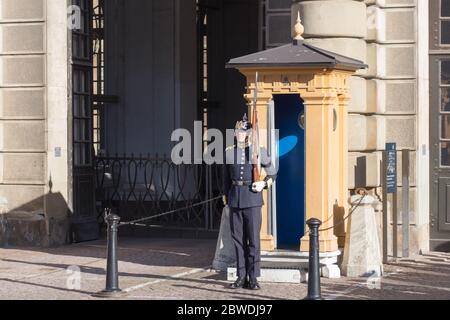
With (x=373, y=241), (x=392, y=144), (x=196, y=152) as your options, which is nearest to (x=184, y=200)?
(x=196, y=152)

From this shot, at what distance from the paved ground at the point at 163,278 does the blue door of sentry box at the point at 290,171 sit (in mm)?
1094

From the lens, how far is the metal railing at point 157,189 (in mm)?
20406

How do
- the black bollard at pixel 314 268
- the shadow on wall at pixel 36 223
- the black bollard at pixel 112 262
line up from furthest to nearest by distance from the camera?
the shadow on wall at pixel 36 223 < the black bollard at pixel 112 262 < the black bollard at pixel 314 268

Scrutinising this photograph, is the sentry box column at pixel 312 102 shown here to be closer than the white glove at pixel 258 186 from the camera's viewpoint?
No

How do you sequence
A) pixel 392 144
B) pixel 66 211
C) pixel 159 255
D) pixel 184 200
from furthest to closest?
pixel 184 200, pixel 66 211, pixel 159 255, pixel 392 144

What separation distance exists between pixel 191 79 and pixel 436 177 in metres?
8.41

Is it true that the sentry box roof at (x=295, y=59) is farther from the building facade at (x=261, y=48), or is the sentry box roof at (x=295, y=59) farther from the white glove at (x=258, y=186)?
the building facade at (x=261, y=48)

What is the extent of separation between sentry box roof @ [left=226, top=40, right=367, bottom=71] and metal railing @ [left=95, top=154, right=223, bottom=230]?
19.5ft

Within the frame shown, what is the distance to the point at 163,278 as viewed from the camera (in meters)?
14.5

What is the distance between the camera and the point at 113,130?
2441 centimetres

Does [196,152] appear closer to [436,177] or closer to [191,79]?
[191,79]
